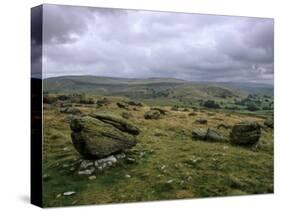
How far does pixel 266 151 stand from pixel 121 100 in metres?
3.52

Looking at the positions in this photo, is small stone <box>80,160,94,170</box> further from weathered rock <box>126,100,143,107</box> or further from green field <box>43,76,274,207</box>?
weathered rock <box>126,100,143,107</box>

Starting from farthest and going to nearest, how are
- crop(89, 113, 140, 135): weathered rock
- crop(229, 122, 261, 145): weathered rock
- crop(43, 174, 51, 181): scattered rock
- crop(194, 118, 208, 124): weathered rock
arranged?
crop(229, 122, 261, 145): weathered rock → crop(194, 118, 208, 124): weathered rock → crop(89, 113, 140, 135): weathered rock → crop(43, 174, 51, 181): scattered rock

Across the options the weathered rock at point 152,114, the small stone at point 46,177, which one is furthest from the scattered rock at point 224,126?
the small stone at point 46,177

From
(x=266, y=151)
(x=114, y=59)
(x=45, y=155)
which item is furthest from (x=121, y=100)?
(x=266, y=151)

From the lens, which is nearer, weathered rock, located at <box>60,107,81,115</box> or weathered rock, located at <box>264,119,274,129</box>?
weathered rock, located at <box>60,107,81,115</box>

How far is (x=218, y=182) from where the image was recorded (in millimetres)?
13758

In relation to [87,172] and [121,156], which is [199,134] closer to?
[121,156]

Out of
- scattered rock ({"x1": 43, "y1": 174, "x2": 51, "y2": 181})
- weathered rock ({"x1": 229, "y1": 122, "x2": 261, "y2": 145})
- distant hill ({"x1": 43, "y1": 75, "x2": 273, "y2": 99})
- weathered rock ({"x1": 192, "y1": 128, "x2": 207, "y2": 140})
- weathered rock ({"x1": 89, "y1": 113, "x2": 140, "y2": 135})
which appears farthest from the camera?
weathered rock ({"x1": 229, "y1": 122, "x2": 261, "y2": 145})

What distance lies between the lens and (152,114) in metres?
13.4

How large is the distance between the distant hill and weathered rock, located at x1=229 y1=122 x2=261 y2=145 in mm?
664

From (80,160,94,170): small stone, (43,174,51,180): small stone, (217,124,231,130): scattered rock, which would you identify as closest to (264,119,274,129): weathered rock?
(217,124,231,130): scattered rock

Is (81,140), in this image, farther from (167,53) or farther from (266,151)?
(266,151)

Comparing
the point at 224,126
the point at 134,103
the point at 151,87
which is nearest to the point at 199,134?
the point at 224,126

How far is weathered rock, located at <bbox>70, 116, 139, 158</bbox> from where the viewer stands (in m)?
12.5
